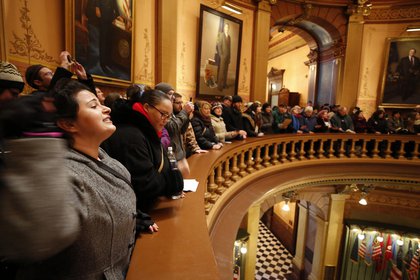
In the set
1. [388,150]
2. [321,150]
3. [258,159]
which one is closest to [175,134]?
[258,159]

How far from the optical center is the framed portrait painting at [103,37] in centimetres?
379

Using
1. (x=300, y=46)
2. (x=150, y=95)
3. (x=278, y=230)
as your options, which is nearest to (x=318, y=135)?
(x=150, y=95)

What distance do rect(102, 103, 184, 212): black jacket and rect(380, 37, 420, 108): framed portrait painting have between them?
10.8 m

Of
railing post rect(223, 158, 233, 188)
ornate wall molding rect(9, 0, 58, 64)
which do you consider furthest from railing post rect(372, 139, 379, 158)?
ornate wall molding rect(9, 0, 58, 64)

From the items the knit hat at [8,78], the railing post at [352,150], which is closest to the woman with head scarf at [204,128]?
the knit hat at [8,78]

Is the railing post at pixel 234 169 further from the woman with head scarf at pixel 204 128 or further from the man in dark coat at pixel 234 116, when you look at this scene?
the man in dark coat at pixel 234 116

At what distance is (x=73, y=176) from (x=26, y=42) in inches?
129

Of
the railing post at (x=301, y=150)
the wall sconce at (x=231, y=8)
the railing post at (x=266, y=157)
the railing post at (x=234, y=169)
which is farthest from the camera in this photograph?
the wall sconce at (x=231, y=8)

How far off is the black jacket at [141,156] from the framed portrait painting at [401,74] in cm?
1082

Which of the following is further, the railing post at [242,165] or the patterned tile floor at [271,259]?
the patterned tile floor at [271,259]

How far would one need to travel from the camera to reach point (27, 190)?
572 millimetres

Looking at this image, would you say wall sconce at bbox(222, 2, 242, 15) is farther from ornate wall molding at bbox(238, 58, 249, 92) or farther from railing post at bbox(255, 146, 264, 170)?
railing post at bbox(255, 146, 264, 170)

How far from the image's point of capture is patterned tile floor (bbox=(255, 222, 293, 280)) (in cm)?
1016

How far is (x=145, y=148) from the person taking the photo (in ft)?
5.18
